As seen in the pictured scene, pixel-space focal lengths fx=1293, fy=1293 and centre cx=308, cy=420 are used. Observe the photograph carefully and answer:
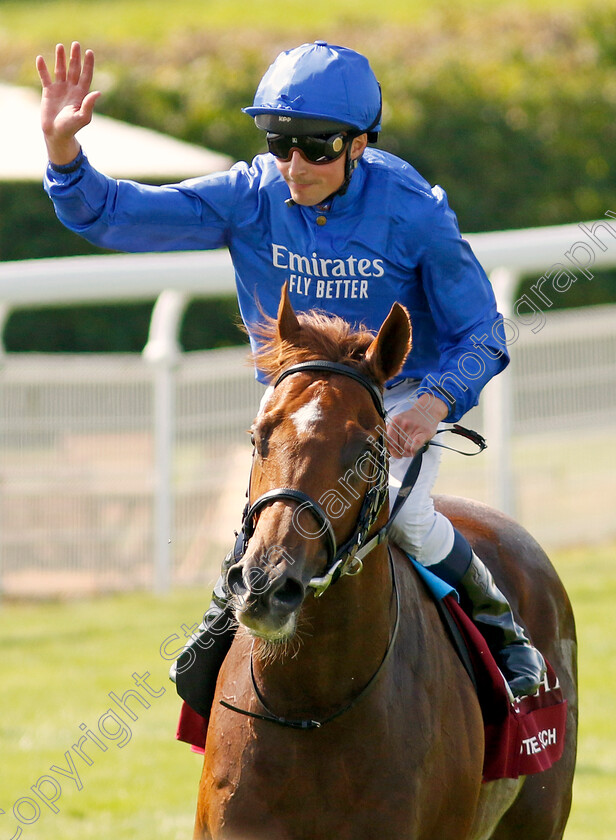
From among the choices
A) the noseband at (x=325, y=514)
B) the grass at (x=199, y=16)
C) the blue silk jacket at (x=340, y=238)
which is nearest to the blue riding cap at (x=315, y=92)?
the blue silk jacket at (x=340, y=238)

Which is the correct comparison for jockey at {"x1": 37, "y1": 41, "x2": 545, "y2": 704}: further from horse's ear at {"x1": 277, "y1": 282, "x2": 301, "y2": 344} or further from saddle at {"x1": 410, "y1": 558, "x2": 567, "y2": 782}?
horse's ear at {"x1": 277, "y1": 282, "x2": 301, "y2": 344}

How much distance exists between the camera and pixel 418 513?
3627 millimetres

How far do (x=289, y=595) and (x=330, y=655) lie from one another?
502mm

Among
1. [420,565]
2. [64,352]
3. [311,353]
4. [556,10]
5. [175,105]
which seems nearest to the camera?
[311,353]

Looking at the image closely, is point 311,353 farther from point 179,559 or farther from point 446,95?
point 446,95

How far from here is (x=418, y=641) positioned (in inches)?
134

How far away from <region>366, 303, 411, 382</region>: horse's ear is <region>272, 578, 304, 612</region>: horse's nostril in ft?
2.09

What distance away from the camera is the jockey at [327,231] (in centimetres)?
338

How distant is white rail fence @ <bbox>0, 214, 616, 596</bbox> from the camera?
30.2 ft

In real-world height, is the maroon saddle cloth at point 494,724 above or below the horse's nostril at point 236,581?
below

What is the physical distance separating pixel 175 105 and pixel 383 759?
474 inches

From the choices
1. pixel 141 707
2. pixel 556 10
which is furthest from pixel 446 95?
pixel 141 707

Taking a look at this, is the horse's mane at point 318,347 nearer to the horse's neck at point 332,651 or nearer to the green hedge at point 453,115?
the horse's neck at point 332,651

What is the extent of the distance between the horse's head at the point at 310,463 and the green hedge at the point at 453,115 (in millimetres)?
10375
